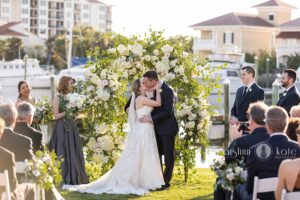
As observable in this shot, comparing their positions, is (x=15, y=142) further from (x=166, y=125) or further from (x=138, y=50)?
(x=138, y=50)

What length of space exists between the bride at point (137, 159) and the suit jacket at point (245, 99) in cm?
124

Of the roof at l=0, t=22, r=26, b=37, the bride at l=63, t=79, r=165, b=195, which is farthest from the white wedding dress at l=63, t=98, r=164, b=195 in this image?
the roof at l=0, t=22, r=26, b=37

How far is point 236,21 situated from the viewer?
81125mm

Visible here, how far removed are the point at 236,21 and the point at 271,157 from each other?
74.9 m

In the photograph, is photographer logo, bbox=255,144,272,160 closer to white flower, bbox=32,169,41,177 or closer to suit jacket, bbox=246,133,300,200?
suit jacket, bbox=246,133,300,200

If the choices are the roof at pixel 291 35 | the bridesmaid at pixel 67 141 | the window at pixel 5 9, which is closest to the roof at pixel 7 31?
the window at pixel 5 9

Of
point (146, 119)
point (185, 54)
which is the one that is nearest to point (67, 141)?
point (146, 119)

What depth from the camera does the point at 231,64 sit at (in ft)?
195

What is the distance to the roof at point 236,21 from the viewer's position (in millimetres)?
81375

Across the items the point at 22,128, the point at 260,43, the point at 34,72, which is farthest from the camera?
the point at 260,43

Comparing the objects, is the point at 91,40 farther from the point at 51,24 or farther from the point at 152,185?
the point at 152,185

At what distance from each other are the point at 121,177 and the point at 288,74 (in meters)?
2.85

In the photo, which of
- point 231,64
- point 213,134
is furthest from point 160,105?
point 231,64

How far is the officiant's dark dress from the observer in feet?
38.1
